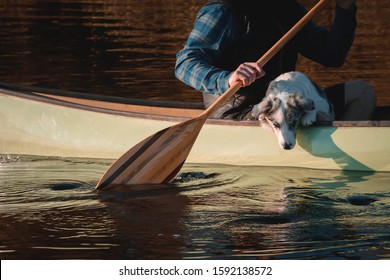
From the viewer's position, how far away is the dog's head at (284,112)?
7.61 metres

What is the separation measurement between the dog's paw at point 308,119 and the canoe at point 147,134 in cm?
6

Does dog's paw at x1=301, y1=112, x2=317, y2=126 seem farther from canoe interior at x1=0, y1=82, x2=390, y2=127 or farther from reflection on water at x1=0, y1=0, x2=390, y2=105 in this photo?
reflection on water at x1=0, y1=0, x2=390, y2=105

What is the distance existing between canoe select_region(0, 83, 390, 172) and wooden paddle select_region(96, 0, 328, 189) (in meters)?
0.20

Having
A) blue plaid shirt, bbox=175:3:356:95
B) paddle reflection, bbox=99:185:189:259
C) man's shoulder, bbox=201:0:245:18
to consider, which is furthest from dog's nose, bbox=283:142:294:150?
man's shoulder, bbox=201:0:245:18

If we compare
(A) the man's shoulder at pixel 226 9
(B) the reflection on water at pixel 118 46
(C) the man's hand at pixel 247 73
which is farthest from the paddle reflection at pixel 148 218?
(B) the reflection on water at pixel 118 46

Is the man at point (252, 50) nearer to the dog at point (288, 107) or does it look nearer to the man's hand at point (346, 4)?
the man's hand at point (346, 4)

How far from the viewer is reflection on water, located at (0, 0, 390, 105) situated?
504 inches

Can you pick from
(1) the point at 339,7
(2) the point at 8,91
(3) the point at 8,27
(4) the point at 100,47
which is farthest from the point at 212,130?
(3) the point at 8,27

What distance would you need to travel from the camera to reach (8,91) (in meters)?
8.95

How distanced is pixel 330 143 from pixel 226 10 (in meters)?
1.09

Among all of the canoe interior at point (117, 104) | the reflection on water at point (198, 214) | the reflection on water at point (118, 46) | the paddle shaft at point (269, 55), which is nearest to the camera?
the reflection on water at point (198, 214)

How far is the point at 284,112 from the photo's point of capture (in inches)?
300

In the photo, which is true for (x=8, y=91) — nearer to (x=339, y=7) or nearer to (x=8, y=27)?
(x=339, y=7)

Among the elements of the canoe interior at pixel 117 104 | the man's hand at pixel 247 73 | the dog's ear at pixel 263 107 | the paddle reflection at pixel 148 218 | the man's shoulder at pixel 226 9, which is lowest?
the paddle reflection at pixel 148 218
